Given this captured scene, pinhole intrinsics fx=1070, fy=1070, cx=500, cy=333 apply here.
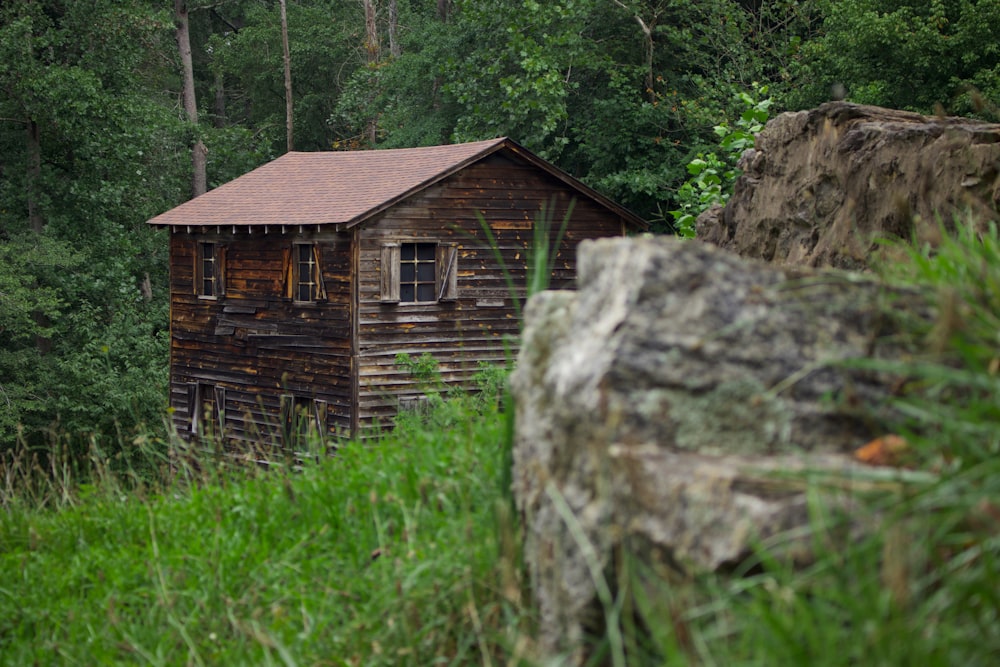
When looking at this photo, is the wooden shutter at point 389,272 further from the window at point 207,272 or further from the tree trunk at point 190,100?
the tree trunk at point 190,100

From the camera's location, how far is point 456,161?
61.0 ft

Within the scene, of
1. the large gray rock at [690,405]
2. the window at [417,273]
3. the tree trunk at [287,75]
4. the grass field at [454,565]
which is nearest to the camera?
the grass field at [454,565]

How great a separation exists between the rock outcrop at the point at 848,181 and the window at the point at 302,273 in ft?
37.3

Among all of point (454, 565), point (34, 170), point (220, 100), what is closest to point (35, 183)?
point (34, 170)

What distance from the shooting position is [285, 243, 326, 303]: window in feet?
61.6

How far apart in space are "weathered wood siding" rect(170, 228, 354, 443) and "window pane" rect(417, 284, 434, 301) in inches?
54.3

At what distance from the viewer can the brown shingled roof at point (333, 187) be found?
18078mm

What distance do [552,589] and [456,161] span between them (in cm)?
1634

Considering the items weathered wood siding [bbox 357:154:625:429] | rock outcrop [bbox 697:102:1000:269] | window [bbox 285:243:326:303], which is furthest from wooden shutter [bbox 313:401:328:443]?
rock outcrop [bbox 697:102:1000:269]

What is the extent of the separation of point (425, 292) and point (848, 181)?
488 inches

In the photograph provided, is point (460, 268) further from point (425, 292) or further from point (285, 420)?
point (285, 420)

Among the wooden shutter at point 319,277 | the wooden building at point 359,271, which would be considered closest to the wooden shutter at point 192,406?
the wooden building at point 359,271

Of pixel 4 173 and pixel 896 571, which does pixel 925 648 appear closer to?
pixel 896 571

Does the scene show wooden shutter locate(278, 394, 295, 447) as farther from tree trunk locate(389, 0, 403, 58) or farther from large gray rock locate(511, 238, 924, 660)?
tree trunk locate(389, 0, 403, 58)
